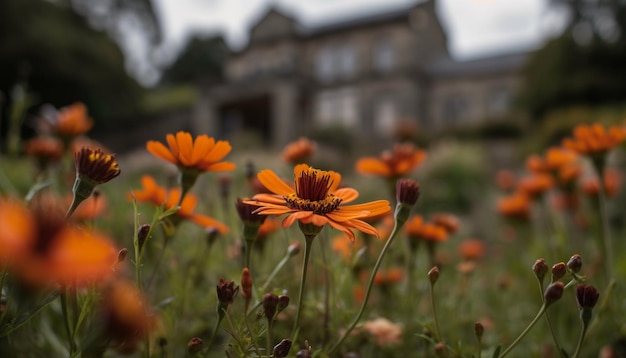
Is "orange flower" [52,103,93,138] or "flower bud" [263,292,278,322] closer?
"flower bud" [263,292,278,322]

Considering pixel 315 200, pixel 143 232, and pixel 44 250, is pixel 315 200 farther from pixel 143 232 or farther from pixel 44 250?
pixel 44 250

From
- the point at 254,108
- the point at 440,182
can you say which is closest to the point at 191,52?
the point at 254,108

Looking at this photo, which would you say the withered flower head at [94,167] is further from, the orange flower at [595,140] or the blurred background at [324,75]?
the blurred background at [324,75]

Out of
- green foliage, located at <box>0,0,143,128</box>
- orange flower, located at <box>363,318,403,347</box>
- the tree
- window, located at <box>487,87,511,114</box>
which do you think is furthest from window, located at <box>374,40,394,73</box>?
orange flower, located at <box>363,318,403,347</box>

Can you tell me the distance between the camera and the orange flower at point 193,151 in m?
0.69

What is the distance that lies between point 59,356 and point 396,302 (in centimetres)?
78

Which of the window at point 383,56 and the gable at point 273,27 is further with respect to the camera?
the gable at point 273,27

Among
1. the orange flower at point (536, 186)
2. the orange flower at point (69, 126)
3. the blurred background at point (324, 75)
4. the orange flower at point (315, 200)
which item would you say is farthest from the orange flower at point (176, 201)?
the blurred background at point (324, 75)

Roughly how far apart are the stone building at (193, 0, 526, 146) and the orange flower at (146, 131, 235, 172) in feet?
52.8

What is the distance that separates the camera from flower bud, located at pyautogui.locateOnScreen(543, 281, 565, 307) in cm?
56

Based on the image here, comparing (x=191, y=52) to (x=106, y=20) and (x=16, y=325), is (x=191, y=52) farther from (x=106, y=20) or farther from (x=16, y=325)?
(x=16, y=325)

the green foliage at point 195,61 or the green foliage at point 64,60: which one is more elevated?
the green foliage at point 195,61

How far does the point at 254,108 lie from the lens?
19766 mm

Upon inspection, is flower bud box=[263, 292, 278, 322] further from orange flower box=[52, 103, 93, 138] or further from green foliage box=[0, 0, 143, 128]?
green foliage box=[0, 0, 143, 128]
